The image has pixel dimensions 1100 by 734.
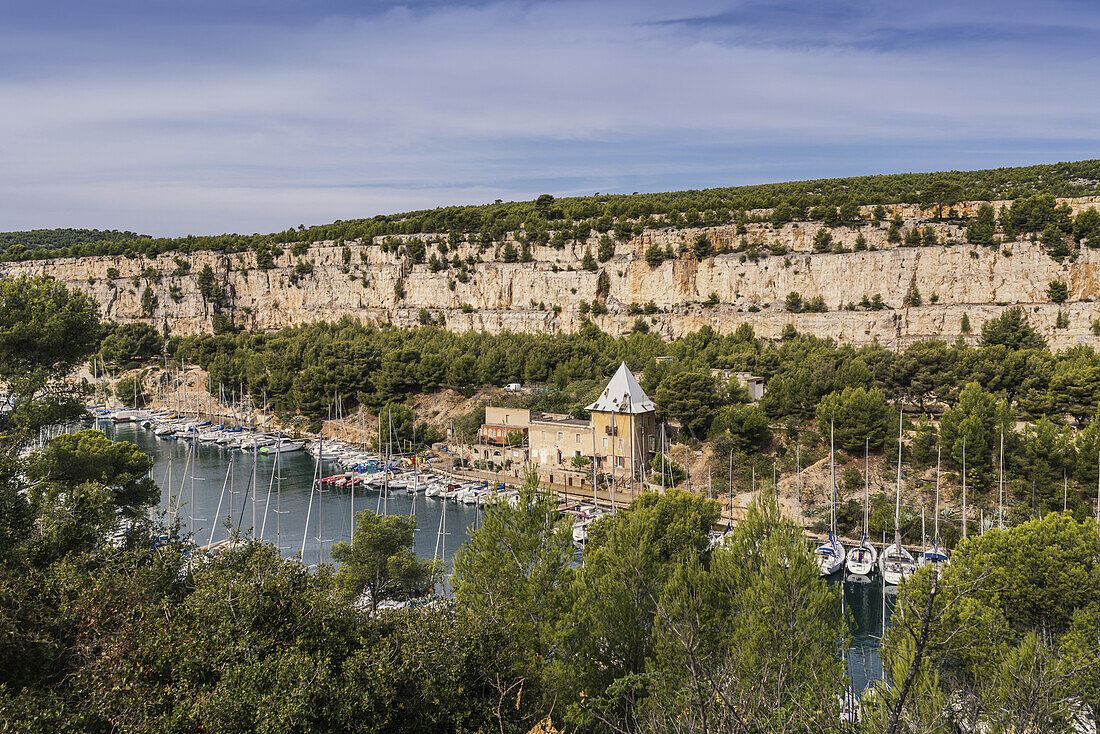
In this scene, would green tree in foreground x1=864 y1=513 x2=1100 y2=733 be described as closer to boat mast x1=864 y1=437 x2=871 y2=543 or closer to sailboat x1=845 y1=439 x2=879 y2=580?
sailboat x1=845 y1=439 x2=879 y2=580

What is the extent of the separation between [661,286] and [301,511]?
106 ft

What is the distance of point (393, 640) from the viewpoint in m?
8.45

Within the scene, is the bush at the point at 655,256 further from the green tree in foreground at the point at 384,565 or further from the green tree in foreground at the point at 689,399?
the green tree in foreground at the point at 384,565

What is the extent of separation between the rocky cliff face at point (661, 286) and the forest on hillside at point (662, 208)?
5.19ft

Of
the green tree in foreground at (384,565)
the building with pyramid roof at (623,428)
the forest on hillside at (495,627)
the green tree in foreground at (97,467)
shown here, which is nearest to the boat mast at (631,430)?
the building with pyramid roof at (623,428)

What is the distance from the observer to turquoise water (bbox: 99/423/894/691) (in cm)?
2362

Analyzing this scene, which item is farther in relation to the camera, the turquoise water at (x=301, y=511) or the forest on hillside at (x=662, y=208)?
the forest on hillside at (x=662, y=208)

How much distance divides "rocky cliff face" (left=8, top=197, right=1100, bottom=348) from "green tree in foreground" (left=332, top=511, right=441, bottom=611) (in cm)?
3587

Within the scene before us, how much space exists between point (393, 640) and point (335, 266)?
68.5 meters

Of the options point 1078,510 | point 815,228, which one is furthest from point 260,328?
point 1078,510

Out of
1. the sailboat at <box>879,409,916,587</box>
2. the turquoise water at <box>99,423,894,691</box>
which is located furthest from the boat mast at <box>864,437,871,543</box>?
the turquoise water at <box>99,423,894,691</box>

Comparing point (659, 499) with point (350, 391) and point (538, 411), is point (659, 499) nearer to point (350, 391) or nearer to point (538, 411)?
point (538, 411)

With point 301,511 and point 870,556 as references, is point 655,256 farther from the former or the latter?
point 870,556

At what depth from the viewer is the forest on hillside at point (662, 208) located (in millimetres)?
54031
